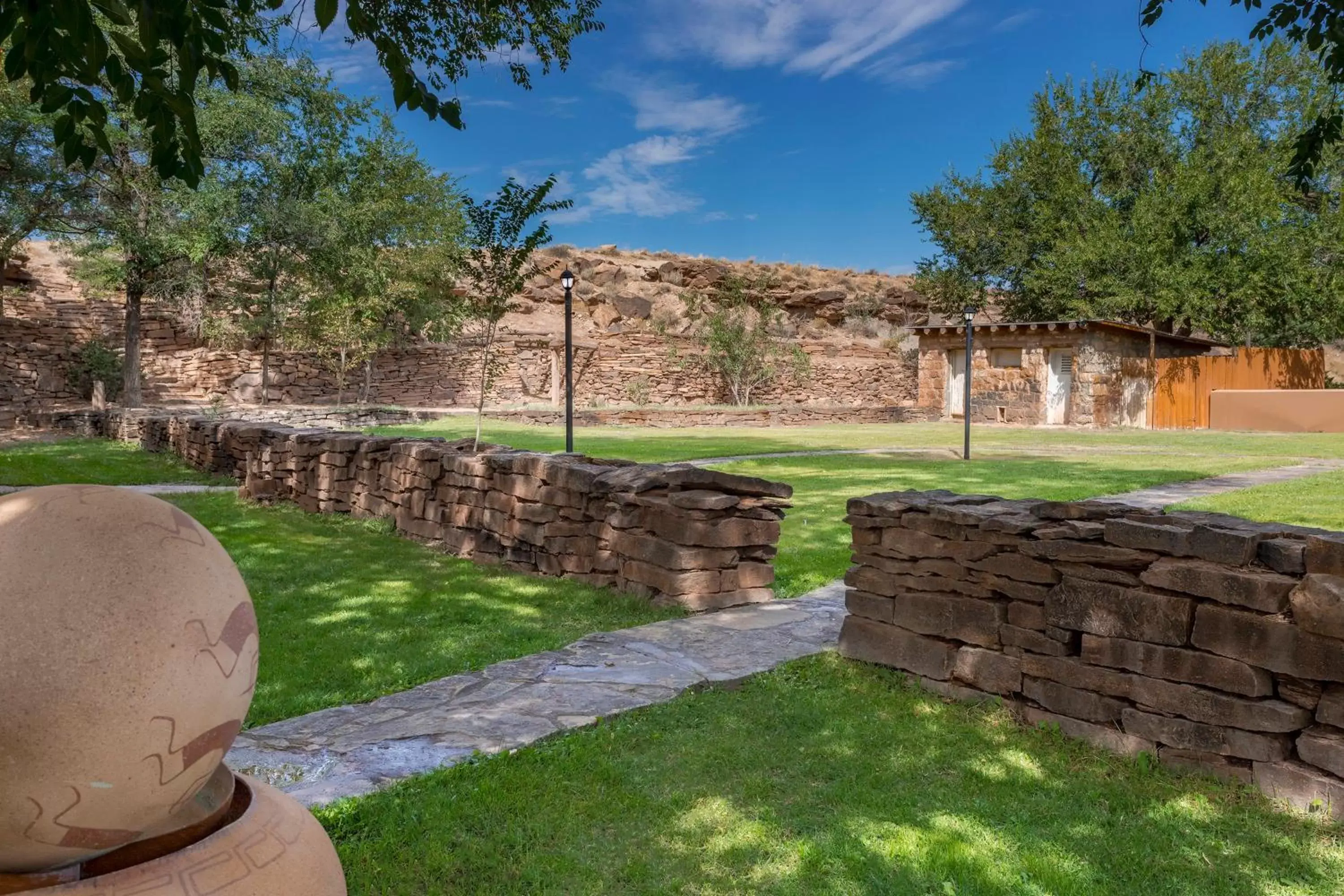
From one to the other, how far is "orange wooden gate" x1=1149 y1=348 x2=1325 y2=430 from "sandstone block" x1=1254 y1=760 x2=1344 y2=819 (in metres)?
30.3

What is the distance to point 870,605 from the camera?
5.02m

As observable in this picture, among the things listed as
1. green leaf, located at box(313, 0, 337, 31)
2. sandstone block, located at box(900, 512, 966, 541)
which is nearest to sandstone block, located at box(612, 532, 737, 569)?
sandstone block, located at box(900, 512, 966, 541)

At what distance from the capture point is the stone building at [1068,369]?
30953 millimetres

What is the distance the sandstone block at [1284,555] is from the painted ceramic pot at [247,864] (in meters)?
3.45

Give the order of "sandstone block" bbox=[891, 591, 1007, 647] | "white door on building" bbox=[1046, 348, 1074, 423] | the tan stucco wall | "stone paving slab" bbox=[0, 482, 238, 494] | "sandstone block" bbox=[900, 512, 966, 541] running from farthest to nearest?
"white door on building" bbox=[1046, 348, 1074, 423], the tan stucco wall, "stone paving slab" bbox=[0, 482, 238, 494], "sandstone block" bbox=[900, 512, 966, 541], "sandstone block" bbox=[891, 591, 1007, 647]

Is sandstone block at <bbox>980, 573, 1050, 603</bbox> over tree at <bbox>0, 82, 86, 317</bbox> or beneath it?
beneath

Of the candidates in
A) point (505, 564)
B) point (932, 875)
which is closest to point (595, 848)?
point (932, 875)

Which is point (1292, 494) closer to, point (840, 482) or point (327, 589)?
point (840, 482)

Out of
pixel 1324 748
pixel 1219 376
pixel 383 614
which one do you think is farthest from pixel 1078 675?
pixel 1219 376

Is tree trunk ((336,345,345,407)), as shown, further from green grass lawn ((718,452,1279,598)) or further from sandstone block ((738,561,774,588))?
sandstone block ((738,561,774,588))

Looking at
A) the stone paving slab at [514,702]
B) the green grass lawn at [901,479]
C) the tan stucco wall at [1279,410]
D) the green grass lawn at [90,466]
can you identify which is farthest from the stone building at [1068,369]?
the stone paving slab at [514,702]

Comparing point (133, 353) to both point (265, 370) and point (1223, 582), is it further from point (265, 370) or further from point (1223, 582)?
point (1223, 582)

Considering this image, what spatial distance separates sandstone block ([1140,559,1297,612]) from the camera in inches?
132

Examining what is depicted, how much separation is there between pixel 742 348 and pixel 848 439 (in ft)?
59.4
